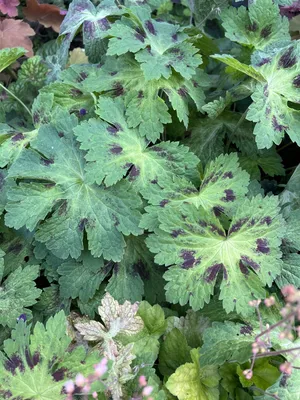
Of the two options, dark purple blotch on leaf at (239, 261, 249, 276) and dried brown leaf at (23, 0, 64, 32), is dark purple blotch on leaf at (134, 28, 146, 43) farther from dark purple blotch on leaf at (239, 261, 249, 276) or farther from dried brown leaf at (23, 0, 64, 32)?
dried brown leaf at (23, 0, 64, 32)

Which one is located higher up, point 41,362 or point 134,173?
point 134,173

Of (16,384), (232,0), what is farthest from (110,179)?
(232,0)

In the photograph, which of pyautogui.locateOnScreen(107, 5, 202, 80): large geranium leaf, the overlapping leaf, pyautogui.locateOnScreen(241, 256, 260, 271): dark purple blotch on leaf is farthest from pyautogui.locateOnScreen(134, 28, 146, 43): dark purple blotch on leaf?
pyautogui.locateOnScreen(241, 256, 260, 271): dark purple blotch on leaf

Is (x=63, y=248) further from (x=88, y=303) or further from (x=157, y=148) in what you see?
(x=157, y=148)

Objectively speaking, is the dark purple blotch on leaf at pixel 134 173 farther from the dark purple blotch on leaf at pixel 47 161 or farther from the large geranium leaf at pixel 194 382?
the large geranium leaf at pixel 194 382

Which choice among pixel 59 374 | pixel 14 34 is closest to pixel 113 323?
pixel 59 374

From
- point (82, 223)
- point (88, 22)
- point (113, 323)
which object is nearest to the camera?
point (113, 323)

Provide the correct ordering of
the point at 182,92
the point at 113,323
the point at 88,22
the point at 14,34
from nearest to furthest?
the point at 113,323 → the point at 182,92 → the point at 88,22 → the point at 14,34

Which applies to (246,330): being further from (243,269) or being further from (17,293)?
(17,293)
